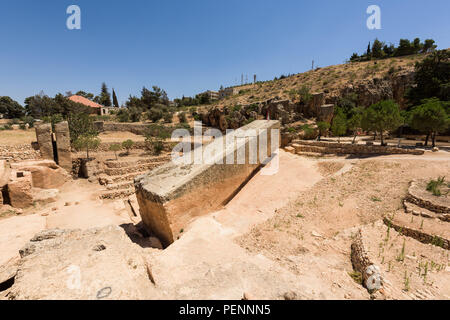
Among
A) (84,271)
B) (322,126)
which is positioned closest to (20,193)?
(84,271)

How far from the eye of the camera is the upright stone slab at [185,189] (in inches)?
200

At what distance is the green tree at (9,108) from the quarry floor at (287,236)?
39.6m

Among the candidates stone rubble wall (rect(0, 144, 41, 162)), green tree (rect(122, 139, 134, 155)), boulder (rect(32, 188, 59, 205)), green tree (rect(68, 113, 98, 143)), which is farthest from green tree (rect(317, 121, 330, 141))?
stone rubble wall (rect(0, 144, 41, 162))

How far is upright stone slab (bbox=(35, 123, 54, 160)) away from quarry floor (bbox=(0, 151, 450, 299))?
4258mm

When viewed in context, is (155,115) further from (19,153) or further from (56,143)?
(19,153)

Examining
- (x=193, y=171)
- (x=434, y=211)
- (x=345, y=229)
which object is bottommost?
(x=345, y=229)

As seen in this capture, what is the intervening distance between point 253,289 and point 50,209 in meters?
9.28

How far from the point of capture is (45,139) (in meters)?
11.4

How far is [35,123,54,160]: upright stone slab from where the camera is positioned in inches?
441

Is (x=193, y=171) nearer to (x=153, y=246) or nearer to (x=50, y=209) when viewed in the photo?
(x=153, y=246)

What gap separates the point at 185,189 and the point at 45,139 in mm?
11642

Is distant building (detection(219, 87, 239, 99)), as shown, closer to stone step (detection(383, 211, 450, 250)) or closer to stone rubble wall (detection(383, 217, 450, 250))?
stone step (detection(383, 211, 450, 250))
